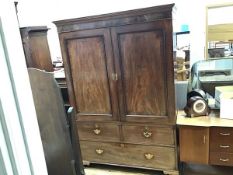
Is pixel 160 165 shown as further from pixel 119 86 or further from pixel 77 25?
pixel 77 25

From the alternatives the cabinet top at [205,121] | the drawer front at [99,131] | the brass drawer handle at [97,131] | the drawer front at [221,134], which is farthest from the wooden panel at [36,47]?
the drawer front at [221,134]

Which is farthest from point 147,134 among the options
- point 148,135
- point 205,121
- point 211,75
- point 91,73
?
point 211,75

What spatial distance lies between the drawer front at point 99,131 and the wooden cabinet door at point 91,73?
0.07 m

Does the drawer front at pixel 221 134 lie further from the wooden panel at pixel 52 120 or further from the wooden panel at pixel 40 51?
the wooden panel at pixel 40 51

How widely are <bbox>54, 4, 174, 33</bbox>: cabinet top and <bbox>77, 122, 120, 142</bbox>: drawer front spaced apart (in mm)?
956

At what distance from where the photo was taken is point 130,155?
222cm

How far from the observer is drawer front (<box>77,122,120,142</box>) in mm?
2215

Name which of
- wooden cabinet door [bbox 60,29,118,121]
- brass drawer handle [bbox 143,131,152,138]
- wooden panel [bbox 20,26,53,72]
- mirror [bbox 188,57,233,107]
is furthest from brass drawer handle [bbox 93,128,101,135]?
mirror [bbox 188,57,233,107]

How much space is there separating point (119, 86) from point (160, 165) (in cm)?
85

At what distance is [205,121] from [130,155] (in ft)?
2.59

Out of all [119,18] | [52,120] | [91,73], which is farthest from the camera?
[91,73]

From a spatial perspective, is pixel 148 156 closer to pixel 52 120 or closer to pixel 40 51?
pixel 52 120

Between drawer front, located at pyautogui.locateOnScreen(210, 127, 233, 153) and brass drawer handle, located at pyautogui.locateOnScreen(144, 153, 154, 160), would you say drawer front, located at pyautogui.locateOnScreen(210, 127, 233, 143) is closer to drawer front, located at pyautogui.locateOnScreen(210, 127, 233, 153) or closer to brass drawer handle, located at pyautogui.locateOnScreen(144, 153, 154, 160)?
drawer front, located at pyautogui.locateOnScreen(210, 127, 233, 153)

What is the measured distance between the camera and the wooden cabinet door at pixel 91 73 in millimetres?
2014
